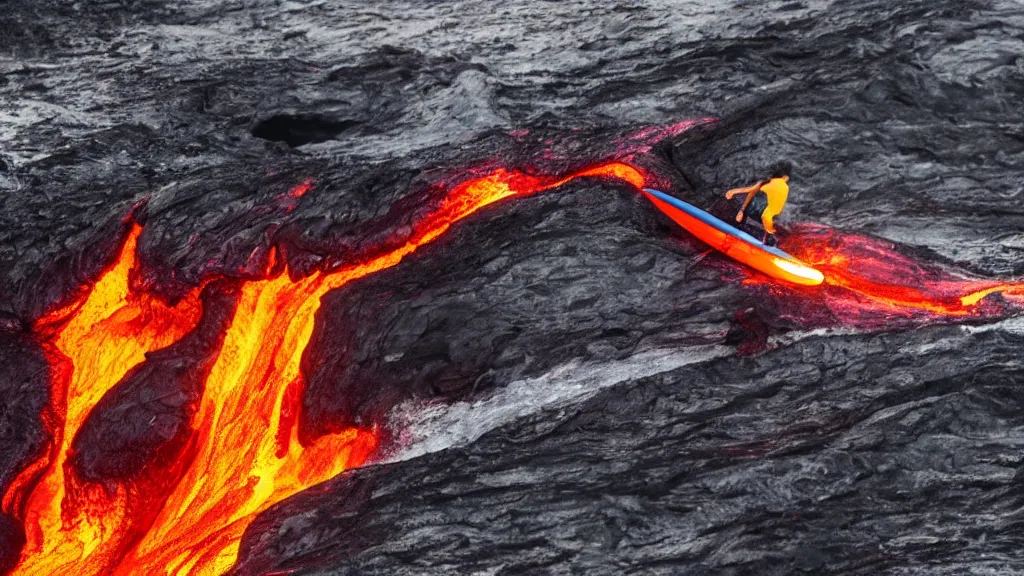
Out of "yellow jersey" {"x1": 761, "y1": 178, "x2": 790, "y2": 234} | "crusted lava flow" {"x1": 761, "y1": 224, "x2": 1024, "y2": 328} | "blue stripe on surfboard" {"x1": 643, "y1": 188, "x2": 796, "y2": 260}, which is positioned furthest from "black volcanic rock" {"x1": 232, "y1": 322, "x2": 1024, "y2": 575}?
"yellow jersey" {"x1": 761, "y1": 178, "x2": 790, "y2": 234}

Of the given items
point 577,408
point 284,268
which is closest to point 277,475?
point 284,268

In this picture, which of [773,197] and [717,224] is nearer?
[773,197]

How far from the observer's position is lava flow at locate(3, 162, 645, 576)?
30.0 ft

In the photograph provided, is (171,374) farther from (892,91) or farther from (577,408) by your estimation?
(892,91)

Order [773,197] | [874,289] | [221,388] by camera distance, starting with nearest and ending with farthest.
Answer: [773,197]
[874,289]
[221,388]

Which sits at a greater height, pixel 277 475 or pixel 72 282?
pixel 72 282

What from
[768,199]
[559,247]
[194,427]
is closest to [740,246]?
[768,199]

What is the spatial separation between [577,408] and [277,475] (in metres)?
3.43

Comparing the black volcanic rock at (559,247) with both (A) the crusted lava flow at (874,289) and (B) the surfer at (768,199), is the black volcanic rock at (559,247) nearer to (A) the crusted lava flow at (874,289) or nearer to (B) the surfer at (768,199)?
(A) the crusted lava flow at (874,289)

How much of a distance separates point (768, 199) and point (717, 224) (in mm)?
624

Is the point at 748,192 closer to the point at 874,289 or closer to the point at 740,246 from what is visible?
the point at 740,246

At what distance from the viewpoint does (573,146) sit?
11039 millimetres

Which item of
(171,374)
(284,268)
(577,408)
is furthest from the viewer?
(284,268)

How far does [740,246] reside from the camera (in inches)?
382
